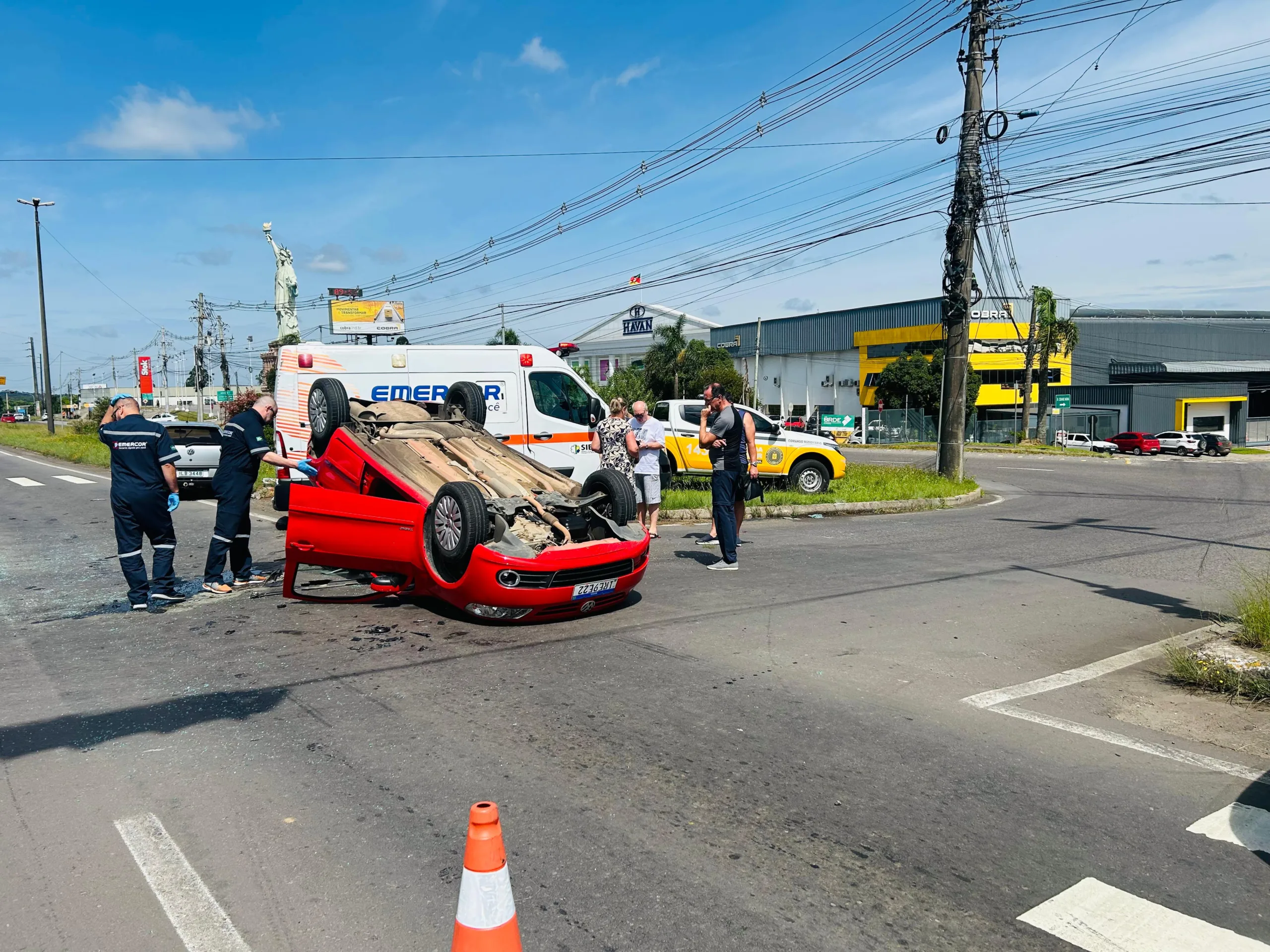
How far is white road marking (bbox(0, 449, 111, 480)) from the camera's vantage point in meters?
23.8

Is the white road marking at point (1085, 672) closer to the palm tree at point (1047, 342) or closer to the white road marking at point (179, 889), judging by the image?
the white road marking at point (179, 889)

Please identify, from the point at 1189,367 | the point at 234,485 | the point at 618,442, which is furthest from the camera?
the point at 1189,367

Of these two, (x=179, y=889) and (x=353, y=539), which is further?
(x=353, y=539)

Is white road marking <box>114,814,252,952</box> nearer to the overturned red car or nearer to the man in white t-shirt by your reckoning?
the overturned red car

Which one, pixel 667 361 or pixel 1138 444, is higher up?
pixel 667 361

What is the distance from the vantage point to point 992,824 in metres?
3.82

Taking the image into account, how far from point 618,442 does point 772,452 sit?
5.94 m

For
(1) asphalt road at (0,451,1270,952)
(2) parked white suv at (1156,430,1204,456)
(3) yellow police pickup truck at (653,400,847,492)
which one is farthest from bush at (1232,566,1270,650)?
(2) parked white suv at (1156,430,1204,456)

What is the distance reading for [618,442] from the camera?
11.3 meters

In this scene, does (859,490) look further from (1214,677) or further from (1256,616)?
(1214,677)

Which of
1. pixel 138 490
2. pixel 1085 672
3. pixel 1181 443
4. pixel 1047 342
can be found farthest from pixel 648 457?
pixel 1047 342

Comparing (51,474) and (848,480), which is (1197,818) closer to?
(848,480)

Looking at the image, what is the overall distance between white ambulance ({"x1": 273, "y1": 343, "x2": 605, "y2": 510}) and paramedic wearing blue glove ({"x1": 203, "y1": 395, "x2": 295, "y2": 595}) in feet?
13.3

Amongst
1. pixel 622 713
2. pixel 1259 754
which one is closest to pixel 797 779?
pixel 622 713
